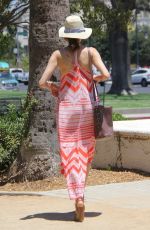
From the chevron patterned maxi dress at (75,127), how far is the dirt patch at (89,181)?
239 centimetres

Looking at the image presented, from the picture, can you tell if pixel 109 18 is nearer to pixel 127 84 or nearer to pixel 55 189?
pixel 55 189

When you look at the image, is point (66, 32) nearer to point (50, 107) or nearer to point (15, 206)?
point (15, 206)

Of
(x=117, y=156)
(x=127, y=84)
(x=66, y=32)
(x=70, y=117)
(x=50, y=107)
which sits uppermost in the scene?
(x=66, y=32)

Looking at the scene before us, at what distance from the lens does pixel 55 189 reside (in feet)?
30.5

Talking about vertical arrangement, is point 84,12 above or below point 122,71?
above

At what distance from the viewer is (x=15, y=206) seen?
8102mm

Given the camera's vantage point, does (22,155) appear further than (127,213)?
Yes

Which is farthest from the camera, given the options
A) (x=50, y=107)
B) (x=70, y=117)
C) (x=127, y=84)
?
(x=127, y=84)

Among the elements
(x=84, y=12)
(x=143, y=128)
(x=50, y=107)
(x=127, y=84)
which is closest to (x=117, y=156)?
(x=143, y=128)

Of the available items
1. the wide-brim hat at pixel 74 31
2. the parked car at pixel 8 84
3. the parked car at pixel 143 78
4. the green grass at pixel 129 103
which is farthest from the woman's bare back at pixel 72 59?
the parked car at pixel 143 78

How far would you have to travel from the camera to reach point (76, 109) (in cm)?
698

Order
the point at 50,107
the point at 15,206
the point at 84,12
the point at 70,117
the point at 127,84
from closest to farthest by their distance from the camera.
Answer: the point at 70,117 → the point at 15,206 → the point at 50,107 → the point at 84,12 → the point at 127,84

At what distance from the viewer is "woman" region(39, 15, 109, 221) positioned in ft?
22.9

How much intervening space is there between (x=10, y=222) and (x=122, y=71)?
38471mm
